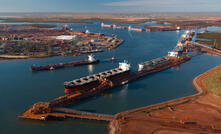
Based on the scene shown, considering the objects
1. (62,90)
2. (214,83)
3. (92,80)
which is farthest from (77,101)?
(214,83)

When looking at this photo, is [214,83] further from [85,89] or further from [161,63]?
[85,89]

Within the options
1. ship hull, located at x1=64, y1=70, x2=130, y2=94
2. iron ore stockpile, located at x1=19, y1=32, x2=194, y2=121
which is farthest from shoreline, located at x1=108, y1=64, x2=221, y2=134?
ship hull, located at x1=64, y1=70, x2=130, y2=94

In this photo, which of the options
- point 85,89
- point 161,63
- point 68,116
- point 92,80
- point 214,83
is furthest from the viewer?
point 161,63

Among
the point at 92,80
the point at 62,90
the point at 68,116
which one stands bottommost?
the point at 68,116

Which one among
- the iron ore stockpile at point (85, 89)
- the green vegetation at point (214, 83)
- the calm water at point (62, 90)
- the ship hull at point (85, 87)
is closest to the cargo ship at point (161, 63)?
the iron ore stockpile at point (85, 89)

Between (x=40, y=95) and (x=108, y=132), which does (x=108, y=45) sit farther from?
(x=108, y=132)

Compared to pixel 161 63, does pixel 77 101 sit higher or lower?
lower

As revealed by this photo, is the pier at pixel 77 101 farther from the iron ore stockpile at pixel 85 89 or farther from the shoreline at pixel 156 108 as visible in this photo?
the shoreline at pixel 156 108

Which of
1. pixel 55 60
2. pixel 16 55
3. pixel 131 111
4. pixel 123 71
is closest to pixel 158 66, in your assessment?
pixel 123 71

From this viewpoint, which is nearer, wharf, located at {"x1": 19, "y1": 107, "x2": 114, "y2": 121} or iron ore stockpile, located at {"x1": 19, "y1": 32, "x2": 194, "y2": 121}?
wharf, located at {"x1": 19, "y1": 107, "x2": 114, "y2": 121}

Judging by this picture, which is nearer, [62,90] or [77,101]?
[77,101]

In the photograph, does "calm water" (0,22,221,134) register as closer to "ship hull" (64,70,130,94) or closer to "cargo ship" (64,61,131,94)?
"ship hull" (64,70,130,94)
